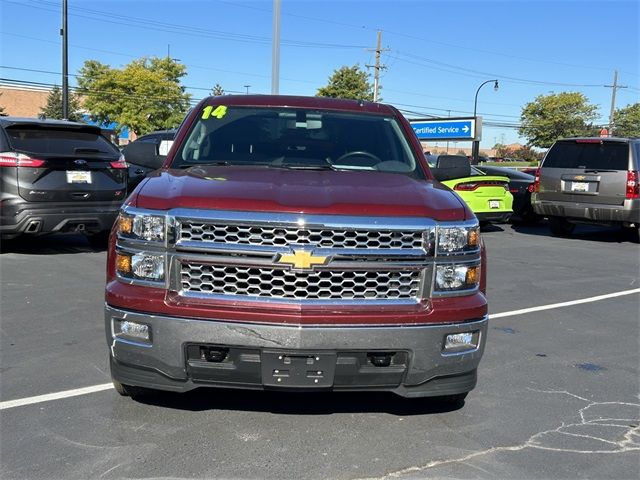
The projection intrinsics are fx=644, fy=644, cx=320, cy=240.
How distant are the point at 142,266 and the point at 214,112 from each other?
1.83 metres

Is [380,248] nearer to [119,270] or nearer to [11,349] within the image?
[119,270]

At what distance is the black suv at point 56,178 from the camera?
826 cm

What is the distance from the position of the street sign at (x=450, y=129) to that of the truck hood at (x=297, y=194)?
3180 centimetres

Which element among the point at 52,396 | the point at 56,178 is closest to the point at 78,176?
the point at 56,178

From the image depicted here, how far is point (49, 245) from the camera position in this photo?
9.96 metres

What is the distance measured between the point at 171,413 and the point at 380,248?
62.9 inches

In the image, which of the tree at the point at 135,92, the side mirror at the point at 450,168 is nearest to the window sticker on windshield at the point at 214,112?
the side mirror at the point at 450,168

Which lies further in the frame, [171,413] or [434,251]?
[171,413]

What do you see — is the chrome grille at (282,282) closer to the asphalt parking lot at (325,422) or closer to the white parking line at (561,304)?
the asphalt parking lot at (325,422)

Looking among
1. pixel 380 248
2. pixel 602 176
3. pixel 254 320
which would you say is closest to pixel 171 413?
pixel 254 320

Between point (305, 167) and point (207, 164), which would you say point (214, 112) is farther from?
point (305, 167)

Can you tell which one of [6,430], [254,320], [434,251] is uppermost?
Result: [434,251]

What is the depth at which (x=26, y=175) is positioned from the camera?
8281 millimetres

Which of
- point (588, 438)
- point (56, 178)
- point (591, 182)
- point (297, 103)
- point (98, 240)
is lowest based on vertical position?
point (588, 438)
